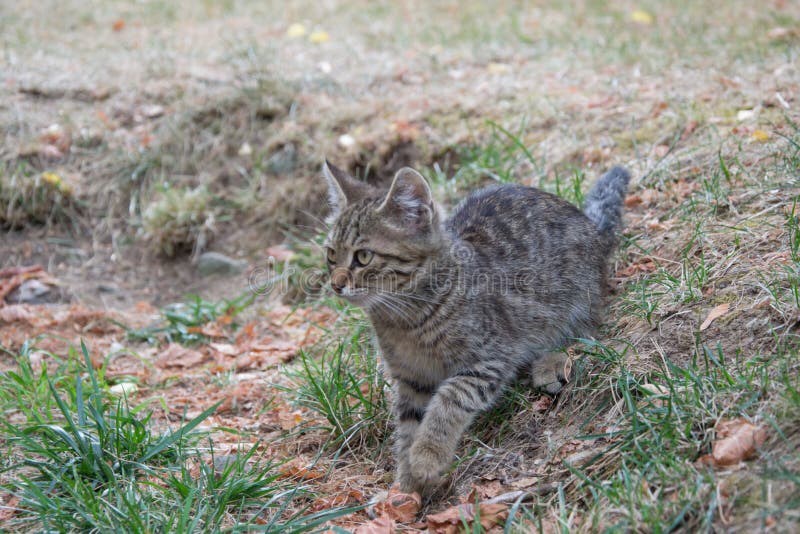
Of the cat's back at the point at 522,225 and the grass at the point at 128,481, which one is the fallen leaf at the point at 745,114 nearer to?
Result: the cat's back at the point at 522,225

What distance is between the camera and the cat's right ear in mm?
3703

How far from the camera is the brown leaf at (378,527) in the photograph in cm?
292

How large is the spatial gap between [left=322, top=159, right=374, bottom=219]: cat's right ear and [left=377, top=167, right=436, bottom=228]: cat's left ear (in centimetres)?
32

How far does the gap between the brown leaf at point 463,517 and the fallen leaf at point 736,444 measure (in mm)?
794

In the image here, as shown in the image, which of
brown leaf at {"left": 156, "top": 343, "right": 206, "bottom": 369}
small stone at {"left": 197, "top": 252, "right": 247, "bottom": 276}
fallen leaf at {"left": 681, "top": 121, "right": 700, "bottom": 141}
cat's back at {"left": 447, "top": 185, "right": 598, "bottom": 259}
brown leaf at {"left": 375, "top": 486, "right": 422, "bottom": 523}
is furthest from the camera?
small stone at {"left": 197, "top": 252, "right": 247, "bottom": 276}

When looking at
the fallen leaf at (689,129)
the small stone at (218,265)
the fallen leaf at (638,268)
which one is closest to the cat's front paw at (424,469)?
the fallen leaf at (638,268)

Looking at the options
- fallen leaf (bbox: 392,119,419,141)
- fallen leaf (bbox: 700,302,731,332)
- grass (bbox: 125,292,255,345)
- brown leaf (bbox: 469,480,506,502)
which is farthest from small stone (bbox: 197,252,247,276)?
fallen leaf (bbox: 700,302,731,332)

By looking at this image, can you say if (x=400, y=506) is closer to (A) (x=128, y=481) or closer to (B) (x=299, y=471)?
(B) (x=299, y=471)

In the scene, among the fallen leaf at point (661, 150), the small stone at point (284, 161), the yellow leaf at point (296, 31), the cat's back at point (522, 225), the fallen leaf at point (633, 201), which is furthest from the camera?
the yellow leaf at point (296, 31)

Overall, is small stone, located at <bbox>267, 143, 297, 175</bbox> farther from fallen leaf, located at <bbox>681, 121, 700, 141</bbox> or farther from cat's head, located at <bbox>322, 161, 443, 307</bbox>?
fallen leaf, located at <bbox>681, 121, 700, 141</bbox>

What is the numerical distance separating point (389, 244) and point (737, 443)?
1686mm

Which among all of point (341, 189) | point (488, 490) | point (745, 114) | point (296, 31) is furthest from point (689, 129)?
point (296, 31)

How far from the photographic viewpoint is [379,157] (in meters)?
6.03

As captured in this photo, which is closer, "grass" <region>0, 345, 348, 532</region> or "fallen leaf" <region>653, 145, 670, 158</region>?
"grass" <region>0, 345, 348, 532</region>
